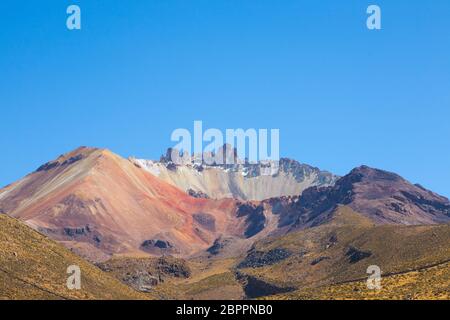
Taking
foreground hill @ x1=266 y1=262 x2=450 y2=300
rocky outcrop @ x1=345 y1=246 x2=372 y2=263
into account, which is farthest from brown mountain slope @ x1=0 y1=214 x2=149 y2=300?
rocky outcrop @ x1=345 y1=246 x2=372 y2=263

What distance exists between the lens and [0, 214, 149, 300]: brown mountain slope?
101 meters

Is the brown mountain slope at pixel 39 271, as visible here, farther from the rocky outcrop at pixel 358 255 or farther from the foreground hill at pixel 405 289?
the rocky outcrop at pixel 358 255

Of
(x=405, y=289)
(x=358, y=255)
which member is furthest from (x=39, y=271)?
(x=358, y=255)

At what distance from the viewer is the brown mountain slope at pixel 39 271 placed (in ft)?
332

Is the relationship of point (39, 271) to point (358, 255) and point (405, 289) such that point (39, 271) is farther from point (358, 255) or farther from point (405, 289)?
point (358, 255)

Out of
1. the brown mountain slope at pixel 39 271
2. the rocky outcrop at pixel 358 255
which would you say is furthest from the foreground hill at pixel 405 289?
the rocky outcrop at pixel 358 255

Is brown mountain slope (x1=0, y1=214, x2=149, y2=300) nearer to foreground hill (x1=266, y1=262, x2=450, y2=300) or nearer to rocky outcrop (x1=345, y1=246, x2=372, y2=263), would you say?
foreground hill (x1=266, y1=262, x2=450, y2=300)
